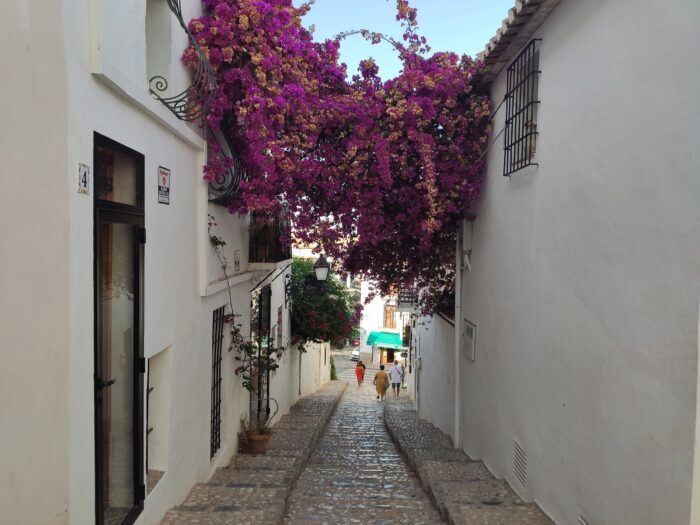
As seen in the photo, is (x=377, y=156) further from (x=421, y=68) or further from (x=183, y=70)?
(x=183, y=70)

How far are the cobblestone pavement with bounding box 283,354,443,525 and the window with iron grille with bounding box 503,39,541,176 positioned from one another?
3768 mm

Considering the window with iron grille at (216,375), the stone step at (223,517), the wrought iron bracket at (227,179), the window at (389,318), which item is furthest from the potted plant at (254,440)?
the window at (389,318)

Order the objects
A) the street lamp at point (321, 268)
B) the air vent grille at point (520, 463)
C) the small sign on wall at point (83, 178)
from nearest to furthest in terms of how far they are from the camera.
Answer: the small sign on wall at point (83, 178), the air vent grille at point (520, 463), the street lamp at point (321, 268)

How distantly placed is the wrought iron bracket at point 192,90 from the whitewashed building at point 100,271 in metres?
0.09

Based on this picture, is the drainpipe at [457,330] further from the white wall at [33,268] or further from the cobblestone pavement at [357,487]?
the white wall at [33,268]

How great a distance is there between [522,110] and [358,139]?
2.07 m

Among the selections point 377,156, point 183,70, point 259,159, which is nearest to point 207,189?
point 259,159

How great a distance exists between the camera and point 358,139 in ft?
25.8

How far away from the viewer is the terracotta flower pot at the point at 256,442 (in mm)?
8797

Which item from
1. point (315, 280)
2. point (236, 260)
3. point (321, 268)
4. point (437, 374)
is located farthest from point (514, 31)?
point (315, 280)

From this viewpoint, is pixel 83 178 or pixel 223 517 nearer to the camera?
pixel 83 178

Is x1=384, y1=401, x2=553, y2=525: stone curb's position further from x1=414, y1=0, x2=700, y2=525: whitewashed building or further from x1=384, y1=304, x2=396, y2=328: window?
x1=384, y1=304, x2=396, y2=328: window

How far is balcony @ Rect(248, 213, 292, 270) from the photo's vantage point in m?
9.41

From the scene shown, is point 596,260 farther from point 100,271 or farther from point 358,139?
point 358,139
